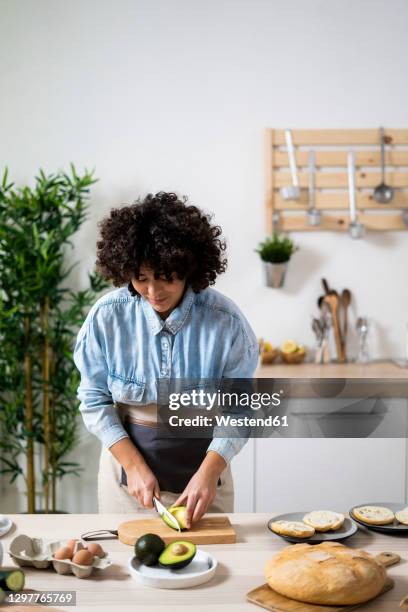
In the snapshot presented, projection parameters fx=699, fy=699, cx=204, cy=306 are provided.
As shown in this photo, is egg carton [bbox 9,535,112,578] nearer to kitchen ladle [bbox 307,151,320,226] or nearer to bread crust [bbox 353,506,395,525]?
bread crust [bbox 353,506,395,525]

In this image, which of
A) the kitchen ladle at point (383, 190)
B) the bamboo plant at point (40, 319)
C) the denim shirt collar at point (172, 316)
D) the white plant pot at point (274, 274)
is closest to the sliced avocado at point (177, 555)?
the denim shirt collar at point (172, 316)

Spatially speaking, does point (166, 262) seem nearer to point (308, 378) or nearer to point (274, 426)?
point (308, 378)

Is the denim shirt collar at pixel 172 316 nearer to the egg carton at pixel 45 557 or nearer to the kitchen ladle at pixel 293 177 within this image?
the egg carton at pixel 45 557

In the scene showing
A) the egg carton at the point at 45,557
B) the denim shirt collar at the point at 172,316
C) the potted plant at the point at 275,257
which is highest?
the potted plant at the point at 275,257

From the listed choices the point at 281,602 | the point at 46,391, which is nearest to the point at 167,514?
the point at 281,602

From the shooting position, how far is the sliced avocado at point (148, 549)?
1407 mm

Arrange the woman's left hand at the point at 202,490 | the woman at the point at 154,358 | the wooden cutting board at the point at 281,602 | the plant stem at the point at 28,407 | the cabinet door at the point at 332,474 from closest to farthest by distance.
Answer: the wooden cutting board at the point at 281,602 → the woman's left hand at the point at 202,490 → the woman at the point at 154,358 → the cabinet door at the point at 332,474 → the plant stem at the point at 28,407

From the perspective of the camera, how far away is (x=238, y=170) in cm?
346

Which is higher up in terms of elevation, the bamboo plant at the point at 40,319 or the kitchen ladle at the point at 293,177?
the kitchen ladle at the point at 293,177

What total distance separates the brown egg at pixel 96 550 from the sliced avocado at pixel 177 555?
0.42 feet

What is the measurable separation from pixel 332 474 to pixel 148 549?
6.07 ft

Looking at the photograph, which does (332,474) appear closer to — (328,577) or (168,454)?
(168,454)

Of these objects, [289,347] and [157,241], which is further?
[289,347]

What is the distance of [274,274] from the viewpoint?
11.2ft
